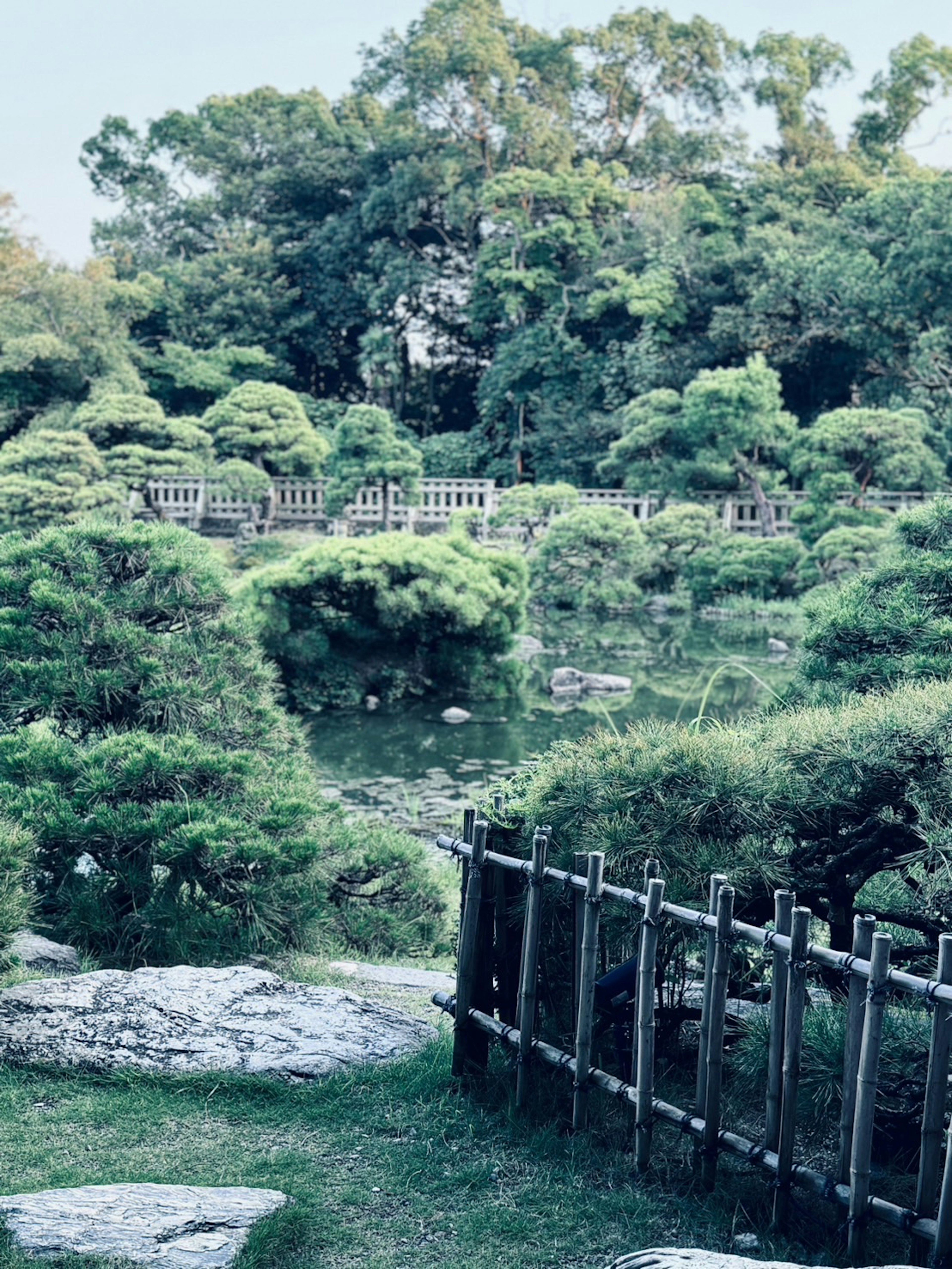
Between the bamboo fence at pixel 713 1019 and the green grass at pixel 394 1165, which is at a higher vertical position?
the bamboo fence at pixel 713 1019

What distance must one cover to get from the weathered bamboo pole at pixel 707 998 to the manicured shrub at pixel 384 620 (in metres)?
10.9

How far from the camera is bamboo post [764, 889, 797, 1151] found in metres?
2.98

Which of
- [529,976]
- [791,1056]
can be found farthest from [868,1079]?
[529,976]

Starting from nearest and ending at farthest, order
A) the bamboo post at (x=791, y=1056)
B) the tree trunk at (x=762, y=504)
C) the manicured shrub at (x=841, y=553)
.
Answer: the bamboo post at (x=791, y=1056), the manicured shrub at (x=841, y=553), the tree trunk at (x=762, y=504)

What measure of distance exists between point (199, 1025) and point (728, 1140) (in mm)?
1840

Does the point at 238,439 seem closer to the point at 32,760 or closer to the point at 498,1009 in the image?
the point at 32,760

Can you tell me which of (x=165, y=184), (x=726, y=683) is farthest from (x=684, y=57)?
(x=726, y=683)

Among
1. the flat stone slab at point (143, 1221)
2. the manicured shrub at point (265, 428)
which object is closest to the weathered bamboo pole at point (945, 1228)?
the flat stone slab at point (143, 1221)

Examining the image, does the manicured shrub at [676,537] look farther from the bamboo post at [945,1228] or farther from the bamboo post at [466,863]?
the bamboo post at [945,1228]

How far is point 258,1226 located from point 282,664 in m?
11.5

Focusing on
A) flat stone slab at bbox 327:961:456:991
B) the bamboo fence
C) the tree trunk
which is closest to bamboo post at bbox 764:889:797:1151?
the bamboo fence

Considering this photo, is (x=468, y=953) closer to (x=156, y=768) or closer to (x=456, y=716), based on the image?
(x=156, y=768)

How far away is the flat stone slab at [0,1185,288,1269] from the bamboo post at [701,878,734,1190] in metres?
1.06

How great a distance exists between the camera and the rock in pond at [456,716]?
44.2 ft
